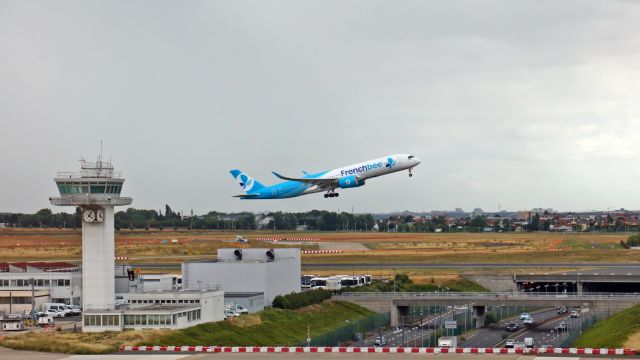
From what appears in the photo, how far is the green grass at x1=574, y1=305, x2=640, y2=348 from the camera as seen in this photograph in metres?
104

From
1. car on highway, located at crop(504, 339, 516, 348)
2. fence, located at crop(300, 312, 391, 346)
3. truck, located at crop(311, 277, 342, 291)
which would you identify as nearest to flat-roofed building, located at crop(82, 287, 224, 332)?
fence, located at crop(300, 312, 391, 346)

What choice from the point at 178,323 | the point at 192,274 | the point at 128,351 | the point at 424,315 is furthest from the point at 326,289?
the point at 128,351

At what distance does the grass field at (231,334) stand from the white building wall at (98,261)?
4360 mm

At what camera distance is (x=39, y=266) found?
146375mm

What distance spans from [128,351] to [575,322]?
226 feet

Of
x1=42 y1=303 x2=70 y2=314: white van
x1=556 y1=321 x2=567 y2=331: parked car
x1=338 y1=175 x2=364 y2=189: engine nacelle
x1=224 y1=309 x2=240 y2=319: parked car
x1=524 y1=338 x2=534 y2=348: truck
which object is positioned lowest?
x1=556 y1=321 x2=567 y2=331: parked car

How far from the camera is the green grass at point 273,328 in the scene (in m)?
110

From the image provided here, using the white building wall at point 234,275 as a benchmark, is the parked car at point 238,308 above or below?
below

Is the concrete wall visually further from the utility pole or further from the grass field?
the utility pole

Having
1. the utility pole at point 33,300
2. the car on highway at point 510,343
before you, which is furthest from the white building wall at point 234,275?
the car on highway at point 510,343

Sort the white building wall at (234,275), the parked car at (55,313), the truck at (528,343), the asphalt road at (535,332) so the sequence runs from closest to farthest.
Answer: the truck at (528,343) → the asphalt road at (535,332) → the parked car at (55,313) → the white building wall at (234,275)

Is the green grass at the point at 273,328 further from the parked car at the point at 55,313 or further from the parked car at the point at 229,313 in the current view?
the parked car at the point at 55,313

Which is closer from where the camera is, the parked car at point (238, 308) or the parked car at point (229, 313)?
the parked car at point (229, 313)

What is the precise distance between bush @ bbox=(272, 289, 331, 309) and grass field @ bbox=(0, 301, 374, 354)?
3.25ft
